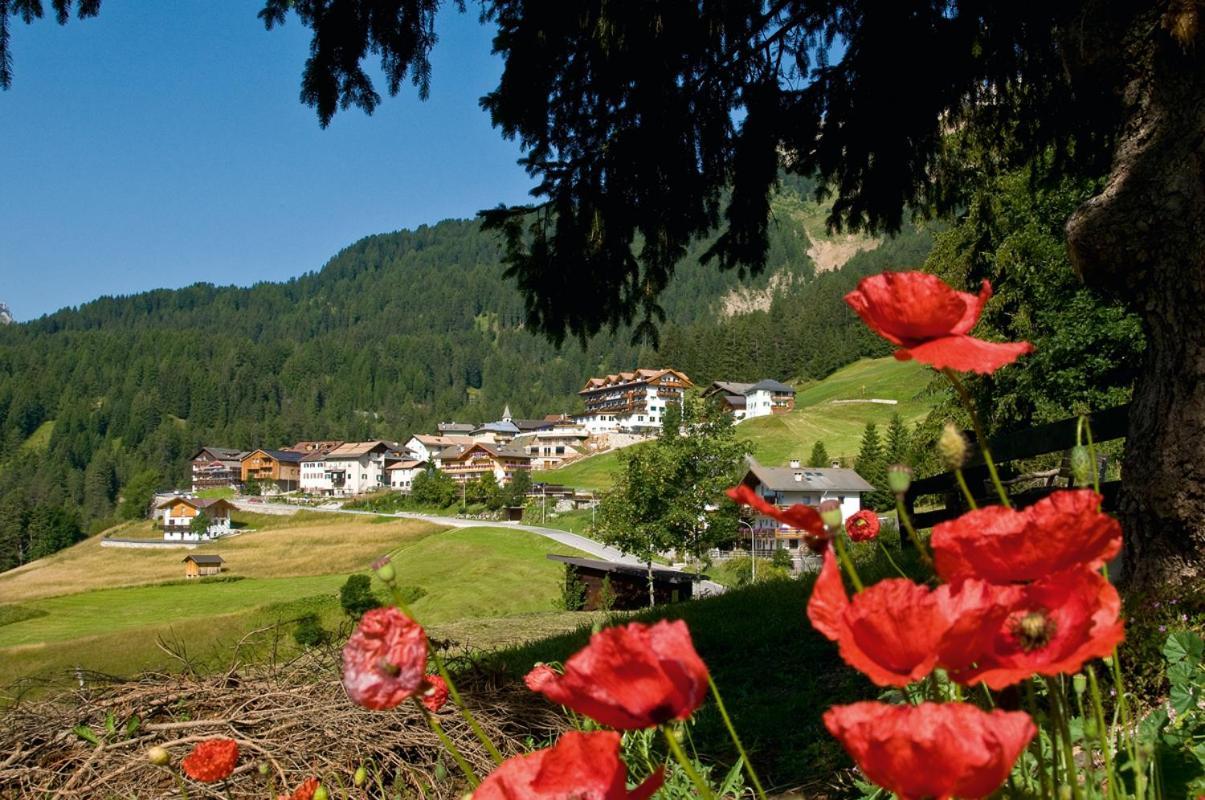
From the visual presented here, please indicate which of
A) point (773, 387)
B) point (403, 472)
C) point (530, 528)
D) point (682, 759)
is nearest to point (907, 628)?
point (682, 759)

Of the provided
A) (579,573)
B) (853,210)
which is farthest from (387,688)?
(579,573)

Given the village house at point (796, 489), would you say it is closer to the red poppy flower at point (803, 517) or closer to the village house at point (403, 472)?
the red poppy flower at point (803, 517)

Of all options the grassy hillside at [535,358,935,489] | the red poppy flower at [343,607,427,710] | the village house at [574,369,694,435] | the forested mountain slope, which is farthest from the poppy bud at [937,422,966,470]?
the village house at [574,369,694,435]

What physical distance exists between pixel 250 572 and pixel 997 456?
5882 cm

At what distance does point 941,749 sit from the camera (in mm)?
472

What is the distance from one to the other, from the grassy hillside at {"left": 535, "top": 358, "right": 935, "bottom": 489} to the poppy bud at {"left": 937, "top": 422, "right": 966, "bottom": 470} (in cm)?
6585

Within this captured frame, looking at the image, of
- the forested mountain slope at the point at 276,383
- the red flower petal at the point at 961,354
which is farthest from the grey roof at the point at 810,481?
the forested mountain slope at the point at 276,383

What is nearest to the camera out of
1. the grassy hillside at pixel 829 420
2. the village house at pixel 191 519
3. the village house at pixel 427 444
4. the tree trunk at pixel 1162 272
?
the tree trunk at pixel 1162 272

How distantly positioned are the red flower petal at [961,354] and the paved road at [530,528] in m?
24.5

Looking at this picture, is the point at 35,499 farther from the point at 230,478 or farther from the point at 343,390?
the point at 343,390

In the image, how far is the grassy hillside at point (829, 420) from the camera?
71.6 metres

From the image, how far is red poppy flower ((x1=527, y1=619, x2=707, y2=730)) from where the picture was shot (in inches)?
22.6

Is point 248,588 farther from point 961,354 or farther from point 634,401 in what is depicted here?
point 634,401

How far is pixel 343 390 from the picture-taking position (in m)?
165
